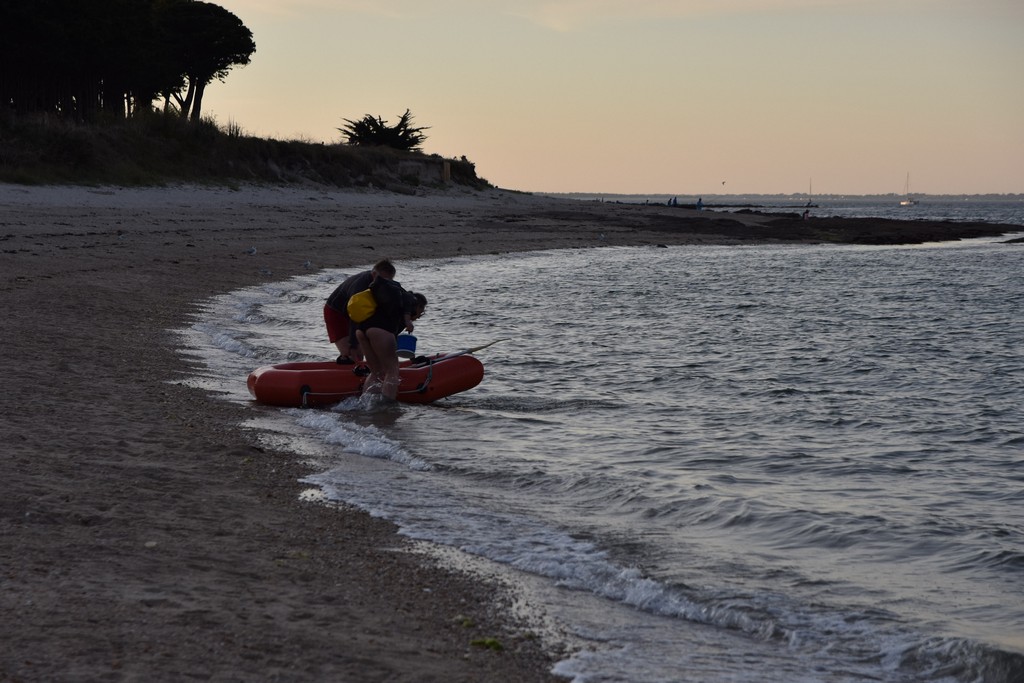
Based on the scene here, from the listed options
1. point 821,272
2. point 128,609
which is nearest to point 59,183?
point 821,272

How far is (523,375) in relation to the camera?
11.6 meters

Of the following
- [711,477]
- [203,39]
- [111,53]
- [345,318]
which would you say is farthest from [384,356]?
[203,39]

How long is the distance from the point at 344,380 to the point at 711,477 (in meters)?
3.64

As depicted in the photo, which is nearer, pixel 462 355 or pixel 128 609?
pixel 128 609

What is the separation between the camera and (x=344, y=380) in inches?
368

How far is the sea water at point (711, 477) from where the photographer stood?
437 centimetres

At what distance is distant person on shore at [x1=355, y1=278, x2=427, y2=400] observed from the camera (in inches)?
362

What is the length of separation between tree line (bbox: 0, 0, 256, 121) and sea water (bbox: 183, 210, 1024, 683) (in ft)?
84.4

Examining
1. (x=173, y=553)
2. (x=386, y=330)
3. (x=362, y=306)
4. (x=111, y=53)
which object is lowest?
(x=173, y=553)

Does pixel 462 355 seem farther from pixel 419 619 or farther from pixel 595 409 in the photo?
pixel 419 619

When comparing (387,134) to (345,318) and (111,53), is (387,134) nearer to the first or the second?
(111,53)

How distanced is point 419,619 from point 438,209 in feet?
127

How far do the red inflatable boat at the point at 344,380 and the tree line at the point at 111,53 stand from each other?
27344 mm

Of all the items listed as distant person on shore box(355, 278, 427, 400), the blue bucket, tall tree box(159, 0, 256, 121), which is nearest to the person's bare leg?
distant person on shore box(355, 278, 427, 400)
